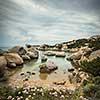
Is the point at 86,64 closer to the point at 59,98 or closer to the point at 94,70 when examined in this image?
the point at 94,70

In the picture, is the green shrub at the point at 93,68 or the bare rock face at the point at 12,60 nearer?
the green shrub at the point at 93,68

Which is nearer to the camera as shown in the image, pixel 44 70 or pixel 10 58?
pixel 44 70

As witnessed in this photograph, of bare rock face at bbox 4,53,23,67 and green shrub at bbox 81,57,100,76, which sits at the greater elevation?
green shrub at bbox 81,57,100,76

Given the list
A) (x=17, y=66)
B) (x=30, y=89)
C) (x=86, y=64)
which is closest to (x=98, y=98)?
(x=30, y=89)

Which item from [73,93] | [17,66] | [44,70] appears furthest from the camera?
[17,66]

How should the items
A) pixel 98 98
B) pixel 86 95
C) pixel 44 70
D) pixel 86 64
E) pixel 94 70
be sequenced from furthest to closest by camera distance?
pixel 44 70 → pixel 86 64 → pixel 94 70 → pixel 86 95 → pixel 98 98

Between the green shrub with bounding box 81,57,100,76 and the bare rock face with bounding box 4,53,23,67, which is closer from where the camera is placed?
the green shrub with bounding box 81,57,100,76

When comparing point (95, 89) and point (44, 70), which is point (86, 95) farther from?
point (44, 70)

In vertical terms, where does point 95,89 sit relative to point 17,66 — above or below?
above

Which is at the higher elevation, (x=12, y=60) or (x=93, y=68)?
(x=93, y=68)

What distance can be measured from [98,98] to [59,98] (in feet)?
5.08

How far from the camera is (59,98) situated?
875 cm

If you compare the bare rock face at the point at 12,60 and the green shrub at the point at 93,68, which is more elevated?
the green shrub at the point at 93,68

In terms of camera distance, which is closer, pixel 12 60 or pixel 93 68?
pixel 93 68
